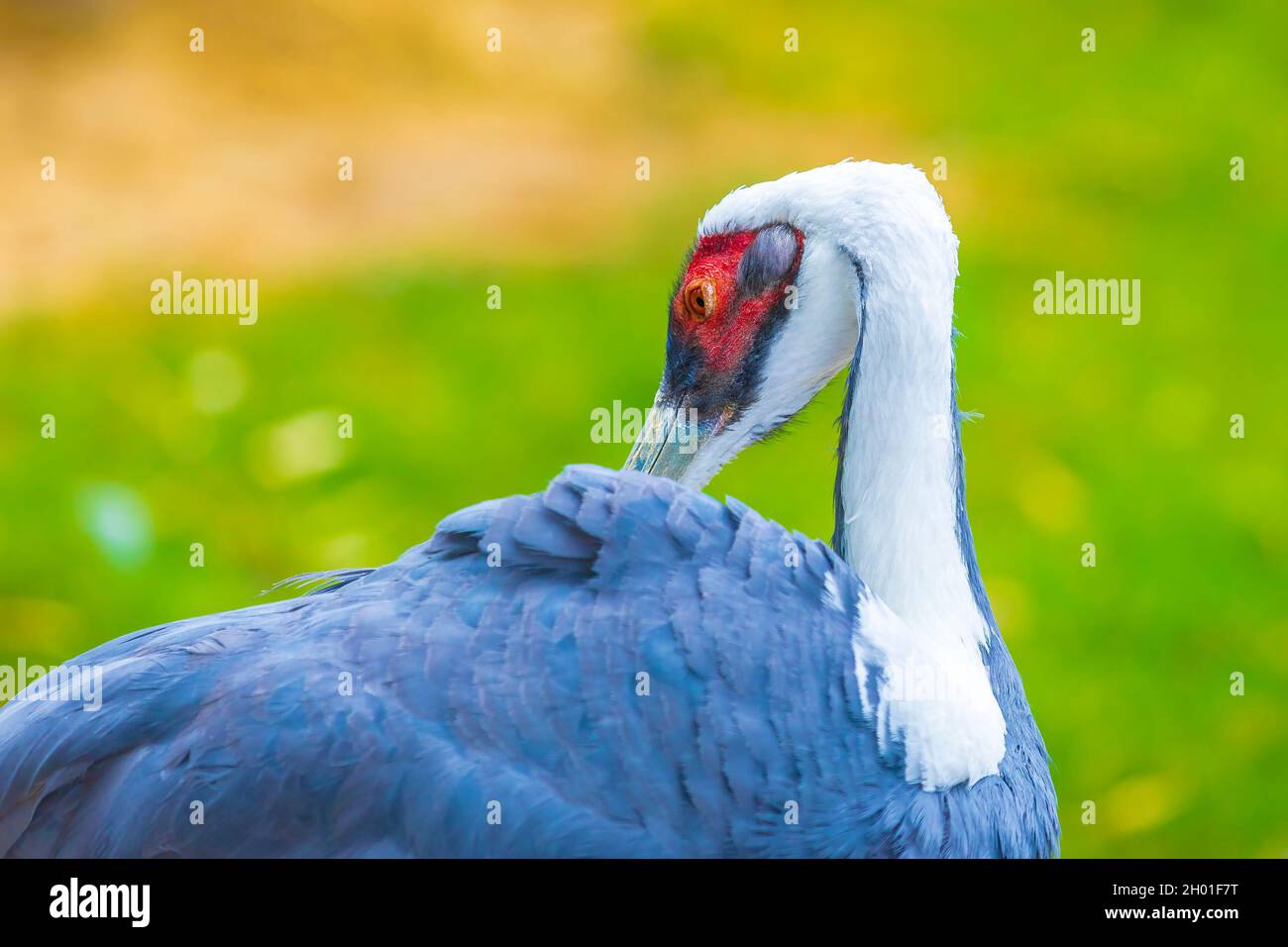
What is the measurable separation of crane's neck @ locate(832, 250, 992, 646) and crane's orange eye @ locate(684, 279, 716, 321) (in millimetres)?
361

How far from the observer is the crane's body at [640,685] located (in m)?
2.70

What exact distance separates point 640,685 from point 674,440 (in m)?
0.81

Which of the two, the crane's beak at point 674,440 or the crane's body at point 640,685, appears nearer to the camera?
the crane's body at point 640,685

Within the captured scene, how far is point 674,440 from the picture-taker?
134 inches

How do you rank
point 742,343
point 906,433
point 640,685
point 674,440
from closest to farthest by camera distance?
point 640,685, point 906,433, point 742,343, point 674,440

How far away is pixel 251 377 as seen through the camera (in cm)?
711

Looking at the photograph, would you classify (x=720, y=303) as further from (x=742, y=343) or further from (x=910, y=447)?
(x=910, y=447)

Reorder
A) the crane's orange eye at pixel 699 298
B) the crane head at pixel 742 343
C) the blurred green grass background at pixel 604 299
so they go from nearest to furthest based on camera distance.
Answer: the crane head at pixel 742 343, the crane's orange eye at pixel 699 298, the blurred green grass background at pixel 604 299

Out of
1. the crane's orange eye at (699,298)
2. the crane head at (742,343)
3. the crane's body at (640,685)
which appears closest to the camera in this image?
the crane's body at (640,685)

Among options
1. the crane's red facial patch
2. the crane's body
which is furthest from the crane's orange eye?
the crane's body

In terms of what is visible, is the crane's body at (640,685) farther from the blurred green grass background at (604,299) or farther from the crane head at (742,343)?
the blurred green grass background at (604,299)

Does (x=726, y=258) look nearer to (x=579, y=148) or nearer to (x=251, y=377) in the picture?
(x=251, y=377)

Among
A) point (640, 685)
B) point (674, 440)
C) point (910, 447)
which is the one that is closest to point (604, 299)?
point (674, 440)

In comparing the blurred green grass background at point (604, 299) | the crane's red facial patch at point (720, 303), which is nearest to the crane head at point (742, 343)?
the crane's red facial patch at point (720, 303)
